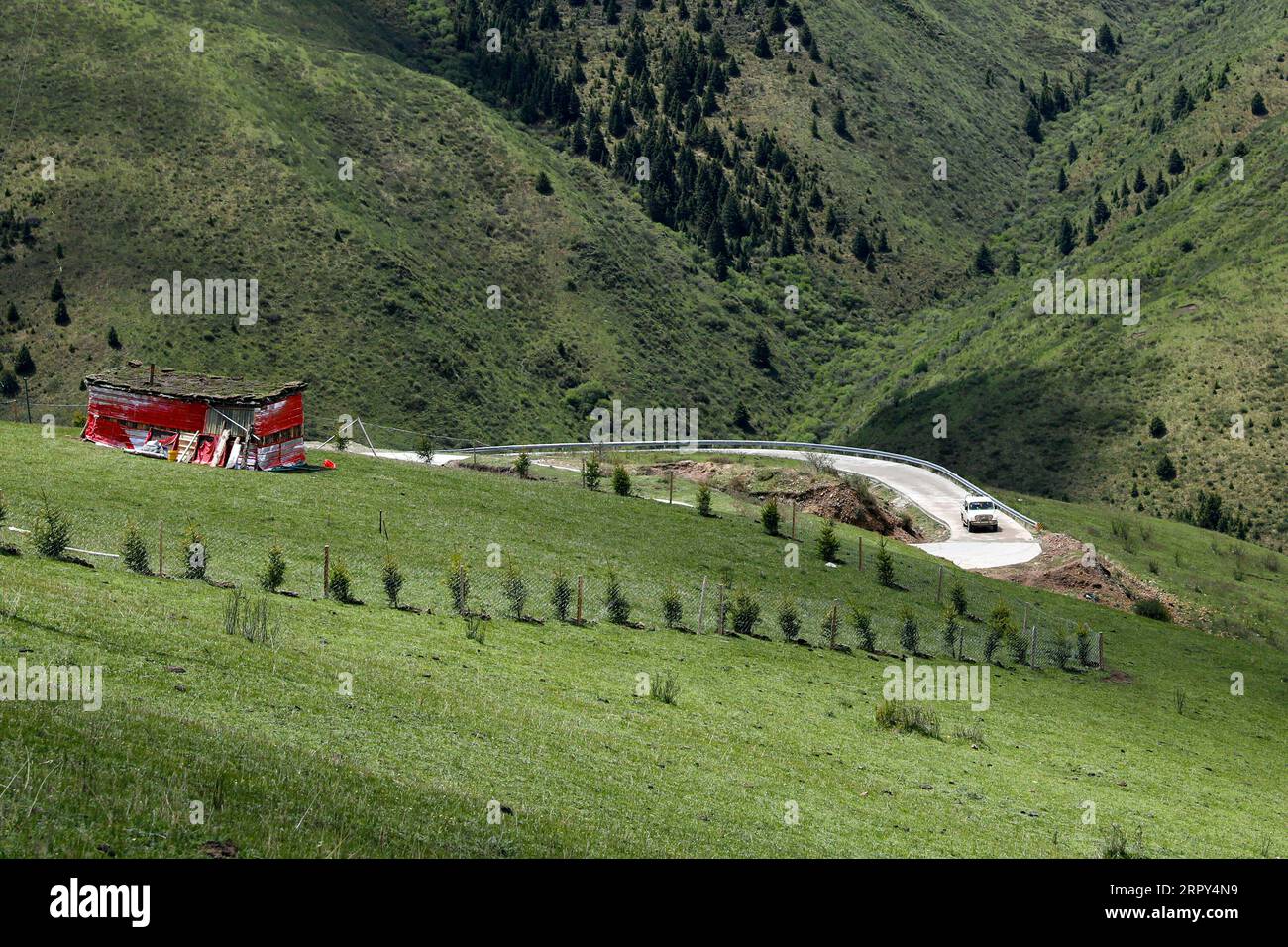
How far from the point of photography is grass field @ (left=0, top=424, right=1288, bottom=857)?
730 inches

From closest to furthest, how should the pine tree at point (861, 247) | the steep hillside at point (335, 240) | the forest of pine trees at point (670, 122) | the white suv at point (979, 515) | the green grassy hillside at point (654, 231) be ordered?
the white suv at point (979, 515) < the steep hillside at point (335, 240) < the green grassy hillside at point (654, 231) < the forest of pine trees at point (670, 122) < the pine tree at point (861, 247)

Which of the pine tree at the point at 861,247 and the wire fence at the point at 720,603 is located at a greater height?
the pine tree at the point at 861,247

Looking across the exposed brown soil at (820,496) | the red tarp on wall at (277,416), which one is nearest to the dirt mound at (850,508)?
the exposed brown soil at (820,496)

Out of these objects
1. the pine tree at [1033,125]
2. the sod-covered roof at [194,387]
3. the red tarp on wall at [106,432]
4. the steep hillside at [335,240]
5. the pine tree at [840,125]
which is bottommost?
the red tarp on wall at [106,432]

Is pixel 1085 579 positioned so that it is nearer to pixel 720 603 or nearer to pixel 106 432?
pixel 720 603

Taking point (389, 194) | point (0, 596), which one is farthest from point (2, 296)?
point (0, 596)

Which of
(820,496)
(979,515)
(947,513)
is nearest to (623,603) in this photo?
(820,496)

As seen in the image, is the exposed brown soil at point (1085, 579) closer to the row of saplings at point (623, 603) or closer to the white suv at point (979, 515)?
the white suv at point (979, 515)

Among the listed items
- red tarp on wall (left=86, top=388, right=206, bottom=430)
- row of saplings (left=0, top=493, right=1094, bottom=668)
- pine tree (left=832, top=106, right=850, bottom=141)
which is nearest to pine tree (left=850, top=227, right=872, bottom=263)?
pine tree (left=832, top=106, right=850, bottom=141)

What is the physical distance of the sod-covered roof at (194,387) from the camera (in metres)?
57.8

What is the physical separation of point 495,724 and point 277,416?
3604 cm

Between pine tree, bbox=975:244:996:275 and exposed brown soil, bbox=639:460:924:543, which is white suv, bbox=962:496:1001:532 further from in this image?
pine tree, bbox=975:244:996:275

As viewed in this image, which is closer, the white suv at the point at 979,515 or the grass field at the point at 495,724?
the grass field at the point at 495,724

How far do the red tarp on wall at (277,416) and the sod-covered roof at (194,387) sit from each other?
0.36 meters
